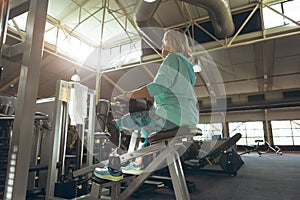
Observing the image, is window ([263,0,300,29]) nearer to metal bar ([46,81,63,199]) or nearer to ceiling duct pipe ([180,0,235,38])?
ceiling duct pipe ([180,0,235,38])

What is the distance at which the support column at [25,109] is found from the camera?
21.7 inches

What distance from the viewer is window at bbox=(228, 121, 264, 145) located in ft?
38.2

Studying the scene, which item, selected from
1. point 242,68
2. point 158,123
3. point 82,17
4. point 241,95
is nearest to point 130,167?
point 158,123

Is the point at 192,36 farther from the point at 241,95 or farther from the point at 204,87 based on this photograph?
the point at 241,95

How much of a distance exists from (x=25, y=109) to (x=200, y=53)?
617 centimetres

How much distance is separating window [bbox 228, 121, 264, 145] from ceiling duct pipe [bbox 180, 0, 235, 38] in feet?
28.1

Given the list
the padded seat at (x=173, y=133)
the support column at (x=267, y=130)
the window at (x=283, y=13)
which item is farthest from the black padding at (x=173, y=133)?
the support column at (x=267, y=130)

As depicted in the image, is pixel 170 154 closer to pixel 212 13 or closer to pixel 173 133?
pixel 173 133

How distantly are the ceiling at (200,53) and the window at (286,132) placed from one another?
2.31 metres

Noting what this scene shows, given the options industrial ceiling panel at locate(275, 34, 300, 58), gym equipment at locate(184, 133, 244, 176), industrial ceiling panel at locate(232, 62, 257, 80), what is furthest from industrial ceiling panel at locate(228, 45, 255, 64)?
gym equipment at locate(184, 133, 244, 176)

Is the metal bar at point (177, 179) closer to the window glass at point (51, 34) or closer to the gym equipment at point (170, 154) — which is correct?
the gym equipment at point (170, 154)

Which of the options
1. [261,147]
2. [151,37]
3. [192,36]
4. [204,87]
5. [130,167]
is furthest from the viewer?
[204,87]

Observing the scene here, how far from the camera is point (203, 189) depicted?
2.40 metres

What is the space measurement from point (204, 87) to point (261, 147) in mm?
3750
